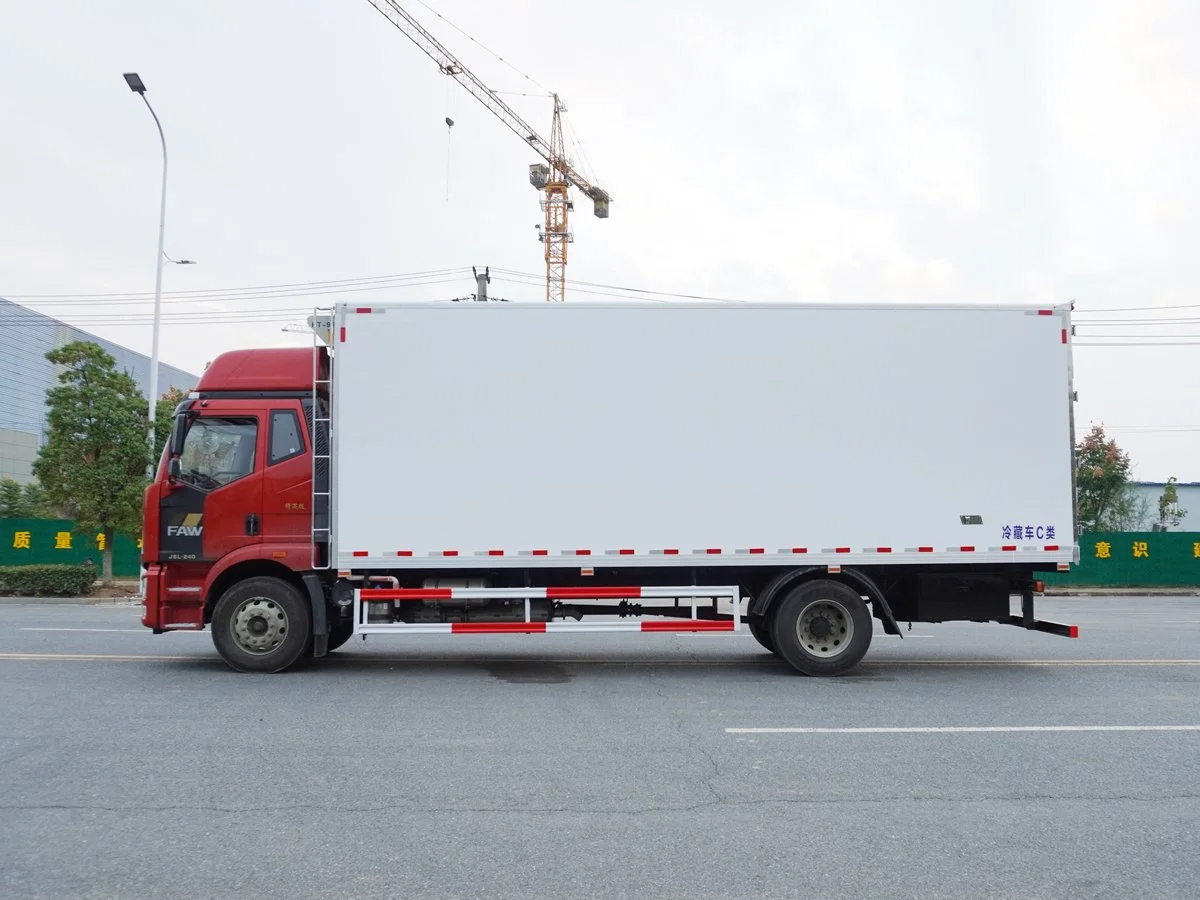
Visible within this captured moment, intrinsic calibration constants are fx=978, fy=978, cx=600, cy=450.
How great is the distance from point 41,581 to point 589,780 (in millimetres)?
18302

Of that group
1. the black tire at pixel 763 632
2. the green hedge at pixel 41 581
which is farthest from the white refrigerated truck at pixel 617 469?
the green hedge at pixel 41 581

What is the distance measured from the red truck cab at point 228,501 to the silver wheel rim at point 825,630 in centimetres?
477

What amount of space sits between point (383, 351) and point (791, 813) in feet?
19.4

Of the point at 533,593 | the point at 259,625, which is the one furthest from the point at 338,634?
the point at 533,593

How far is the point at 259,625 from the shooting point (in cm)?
945

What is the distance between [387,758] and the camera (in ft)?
21.3

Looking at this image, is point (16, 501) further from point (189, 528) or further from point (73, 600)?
point (189, 528)

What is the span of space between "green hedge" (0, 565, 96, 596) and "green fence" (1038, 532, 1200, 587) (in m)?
23.5

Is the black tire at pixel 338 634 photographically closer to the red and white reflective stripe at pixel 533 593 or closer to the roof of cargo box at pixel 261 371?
the red and white reflective stripe at pixel 533 593

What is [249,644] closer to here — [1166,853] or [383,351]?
→ [383,351]

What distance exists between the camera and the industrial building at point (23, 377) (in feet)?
229

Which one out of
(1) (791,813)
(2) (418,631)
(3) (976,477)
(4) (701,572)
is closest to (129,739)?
(2) (418,631)

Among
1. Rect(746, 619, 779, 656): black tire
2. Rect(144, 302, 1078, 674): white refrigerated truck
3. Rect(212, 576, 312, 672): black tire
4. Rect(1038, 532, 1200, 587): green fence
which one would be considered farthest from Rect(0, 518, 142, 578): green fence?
Rect(1038, 532, 1200, 587): green fence

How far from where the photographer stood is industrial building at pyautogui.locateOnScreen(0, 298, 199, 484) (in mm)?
69688
